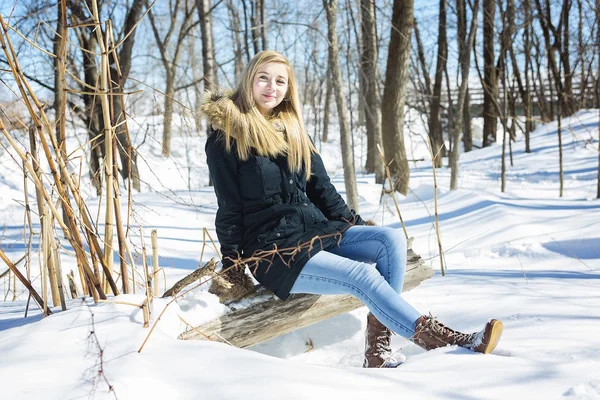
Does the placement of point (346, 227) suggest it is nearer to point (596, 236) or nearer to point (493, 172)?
point (596, 236)

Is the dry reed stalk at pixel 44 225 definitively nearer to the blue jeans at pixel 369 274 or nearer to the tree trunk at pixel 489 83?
the blue jeans at pixel 369 274

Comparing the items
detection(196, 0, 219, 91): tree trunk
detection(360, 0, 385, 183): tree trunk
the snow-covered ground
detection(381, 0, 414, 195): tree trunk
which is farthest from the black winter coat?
detection(196, 0, 219, 91): tree trunk

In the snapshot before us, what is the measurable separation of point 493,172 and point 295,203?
8.95 meters

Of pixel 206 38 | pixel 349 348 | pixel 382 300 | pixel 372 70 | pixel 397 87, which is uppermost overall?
pixel 206 38

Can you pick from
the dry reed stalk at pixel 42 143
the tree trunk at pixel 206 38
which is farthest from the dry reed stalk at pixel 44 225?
the tree trunk at pixel 206 38

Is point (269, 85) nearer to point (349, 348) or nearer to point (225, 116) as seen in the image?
point (225, 116)

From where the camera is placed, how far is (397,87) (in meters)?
7.23

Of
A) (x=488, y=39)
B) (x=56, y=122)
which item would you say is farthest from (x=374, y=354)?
(x=488, y=39)

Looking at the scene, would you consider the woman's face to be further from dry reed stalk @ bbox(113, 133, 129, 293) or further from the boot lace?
the boot lace

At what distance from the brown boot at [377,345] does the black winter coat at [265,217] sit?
0.42 meters

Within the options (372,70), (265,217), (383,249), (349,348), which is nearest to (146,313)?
(265,217)

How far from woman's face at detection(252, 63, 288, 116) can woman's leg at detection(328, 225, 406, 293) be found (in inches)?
30.1

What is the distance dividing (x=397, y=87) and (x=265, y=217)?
553 centimetres

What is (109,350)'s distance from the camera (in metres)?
1.59
